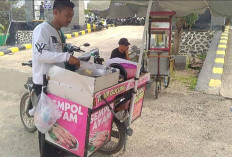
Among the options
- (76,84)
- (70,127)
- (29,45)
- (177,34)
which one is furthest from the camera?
(29,45)

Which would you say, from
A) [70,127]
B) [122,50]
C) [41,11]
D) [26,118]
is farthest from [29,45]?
[70,127]

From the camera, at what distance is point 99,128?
2684 mm

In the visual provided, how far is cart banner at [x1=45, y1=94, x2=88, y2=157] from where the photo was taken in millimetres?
2480

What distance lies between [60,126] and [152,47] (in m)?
3.71

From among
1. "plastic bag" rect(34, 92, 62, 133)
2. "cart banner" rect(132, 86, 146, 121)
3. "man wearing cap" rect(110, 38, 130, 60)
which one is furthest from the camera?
"man wearing cap" rect(110, 38, 130, 60)

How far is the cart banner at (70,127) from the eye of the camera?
248 cm

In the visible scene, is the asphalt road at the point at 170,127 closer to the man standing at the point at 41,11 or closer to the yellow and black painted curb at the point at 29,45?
the yellow and black painted curb at the point at 29,45

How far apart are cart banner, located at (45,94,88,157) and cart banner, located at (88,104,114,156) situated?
0.30ft

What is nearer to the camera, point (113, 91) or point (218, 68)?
point (113, 91)

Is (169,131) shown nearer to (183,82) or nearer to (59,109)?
(59,109)

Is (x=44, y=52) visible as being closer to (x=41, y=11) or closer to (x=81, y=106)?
(x=81, y=106)

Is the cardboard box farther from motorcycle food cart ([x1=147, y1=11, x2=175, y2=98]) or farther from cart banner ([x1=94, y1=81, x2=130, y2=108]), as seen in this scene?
motorcycle food cart ([x1=147, y1=11, x2=175, y2=98])

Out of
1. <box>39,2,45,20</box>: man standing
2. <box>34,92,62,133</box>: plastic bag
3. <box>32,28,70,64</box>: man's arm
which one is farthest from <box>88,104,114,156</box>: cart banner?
<box>39,2,45,20</box>: man standing

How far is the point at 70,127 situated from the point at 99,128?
0.30 metres
